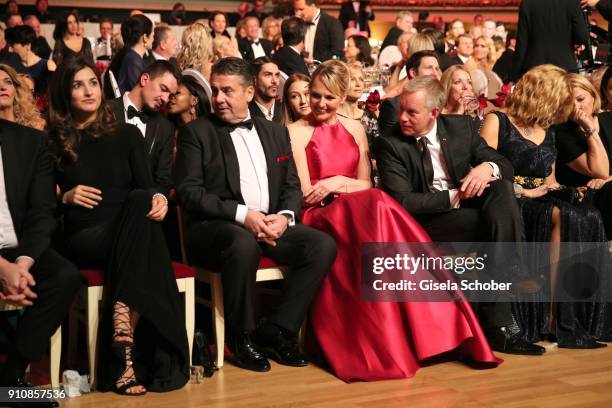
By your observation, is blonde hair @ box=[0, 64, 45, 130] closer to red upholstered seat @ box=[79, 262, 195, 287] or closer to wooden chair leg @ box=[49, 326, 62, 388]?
red upholstered seat @ box=[79, 262, 195, 287]

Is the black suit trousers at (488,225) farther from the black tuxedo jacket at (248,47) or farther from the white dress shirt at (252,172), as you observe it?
the black tuxedo jacket at (248,47)

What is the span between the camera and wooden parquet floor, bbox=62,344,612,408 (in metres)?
3.58

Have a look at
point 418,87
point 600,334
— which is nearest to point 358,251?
point 418,87

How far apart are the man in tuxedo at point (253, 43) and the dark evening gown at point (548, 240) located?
4776 millimetres

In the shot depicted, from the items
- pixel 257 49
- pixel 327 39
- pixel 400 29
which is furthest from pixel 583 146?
pixel 400 29

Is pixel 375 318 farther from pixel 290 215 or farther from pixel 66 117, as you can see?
pixel 66 117

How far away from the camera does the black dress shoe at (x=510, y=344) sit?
427 cm

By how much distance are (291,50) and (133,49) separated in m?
1.36

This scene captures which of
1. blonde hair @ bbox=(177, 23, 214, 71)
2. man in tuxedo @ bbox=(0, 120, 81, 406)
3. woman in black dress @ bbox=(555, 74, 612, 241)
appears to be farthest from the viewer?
blonde hair @ bbox=(177, 23, 214, 71)

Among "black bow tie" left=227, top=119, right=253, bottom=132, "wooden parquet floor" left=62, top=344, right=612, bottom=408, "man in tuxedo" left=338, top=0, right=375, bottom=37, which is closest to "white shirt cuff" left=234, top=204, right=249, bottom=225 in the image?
"black bow tie" left=227, top=119, right=253, bottom=132

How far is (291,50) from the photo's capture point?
7.25 metres

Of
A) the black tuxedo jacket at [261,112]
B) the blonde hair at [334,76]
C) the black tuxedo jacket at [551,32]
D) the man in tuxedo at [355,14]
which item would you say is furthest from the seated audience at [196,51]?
the man in tuxedo at [355,14]

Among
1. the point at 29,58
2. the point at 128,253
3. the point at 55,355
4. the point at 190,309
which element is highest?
the point at 29,58

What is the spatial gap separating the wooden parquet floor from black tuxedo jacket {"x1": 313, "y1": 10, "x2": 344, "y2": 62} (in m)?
5.35
